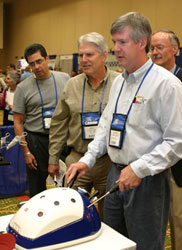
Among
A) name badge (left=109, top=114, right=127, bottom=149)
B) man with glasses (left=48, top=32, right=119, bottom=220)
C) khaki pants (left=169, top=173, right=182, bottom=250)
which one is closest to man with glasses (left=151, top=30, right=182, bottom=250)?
khaki pants (left=169, top=173, right=182, bottom=250)

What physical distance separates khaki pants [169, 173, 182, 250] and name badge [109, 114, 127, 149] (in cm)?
82

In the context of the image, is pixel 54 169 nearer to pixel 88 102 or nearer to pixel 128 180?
pixel 88 102

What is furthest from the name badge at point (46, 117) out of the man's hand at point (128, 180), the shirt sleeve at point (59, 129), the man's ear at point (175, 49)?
the man's hand at point (128, 180)

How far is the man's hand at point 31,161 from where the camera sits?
3059mm

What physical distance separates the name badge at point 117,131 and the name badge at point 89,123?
0.63 m

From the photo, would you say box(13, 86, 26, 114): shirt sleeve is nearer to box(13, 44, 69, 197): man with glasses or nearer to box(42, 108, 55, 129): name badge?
box(13, 44, 69, 197): man with glasses

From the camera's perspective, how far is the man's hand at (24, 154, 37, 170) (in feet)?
10.0

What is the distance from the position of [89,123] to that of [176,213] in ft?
2.87

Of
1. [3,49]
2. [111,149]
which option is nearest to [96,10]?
[3,49]

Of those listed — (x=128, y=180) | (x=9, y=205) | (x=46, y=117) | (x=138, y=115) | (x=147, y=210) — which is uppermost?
(x=138, y=115)

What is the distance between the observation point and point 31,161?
10.1 ft

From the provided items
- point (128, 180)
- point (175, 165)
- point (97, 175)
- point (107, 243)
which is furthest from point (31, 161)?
point (107, 243)

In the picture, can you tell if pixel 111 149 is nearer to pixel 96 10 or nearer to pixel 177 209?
pixel 177 209

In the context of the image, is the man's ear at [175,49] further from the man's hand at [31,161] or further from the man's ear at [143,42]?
the man's hand at [31,161]
